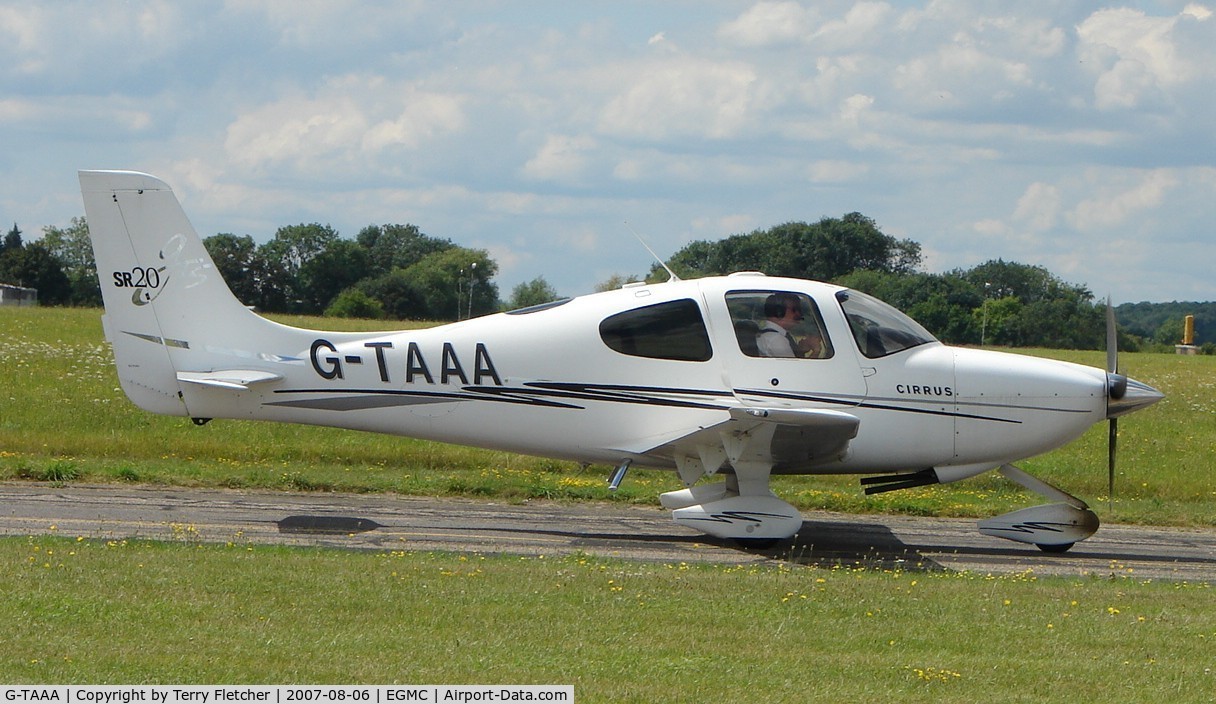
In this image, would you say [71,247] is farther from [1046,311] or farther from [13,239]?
[1046,311]

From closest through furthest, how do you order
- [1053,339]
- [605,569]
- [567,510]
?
1. [605,569]
2. [567,510]
3. [1053,339]

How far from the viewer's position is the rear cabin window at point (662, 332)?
38.8 ft

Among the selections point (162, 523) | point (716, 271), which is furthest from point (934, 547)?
point (716, 271)

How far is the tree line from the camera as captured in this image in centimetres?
3706

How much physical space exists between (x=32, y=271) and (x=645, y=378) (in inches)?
3392

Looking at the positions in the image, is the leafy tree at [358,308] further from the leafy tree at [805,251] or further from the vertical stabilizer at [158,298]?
the vertical stabilizer at [158,298]

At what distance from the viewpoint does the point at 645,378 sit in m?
11.9

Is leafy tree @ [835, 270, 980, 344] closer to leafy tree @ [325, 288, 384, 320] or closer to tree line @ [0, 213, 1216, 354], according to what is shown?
tree line @ [0, 213, 1216, 354]

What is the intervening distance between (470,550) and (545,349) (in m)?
2.14

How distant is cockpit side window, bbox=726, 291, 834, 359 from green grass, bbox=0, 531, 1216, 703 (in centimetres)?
242

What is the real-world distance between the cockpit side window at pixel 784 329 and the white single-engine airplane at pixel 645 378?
0.04 ft

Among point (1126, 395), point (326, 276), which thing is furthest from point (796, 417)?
point (326, 276)

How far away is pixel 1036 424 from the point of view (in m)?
11.9

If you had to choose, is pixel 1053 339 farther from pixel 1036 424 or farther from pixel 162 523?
pixel 162 523
